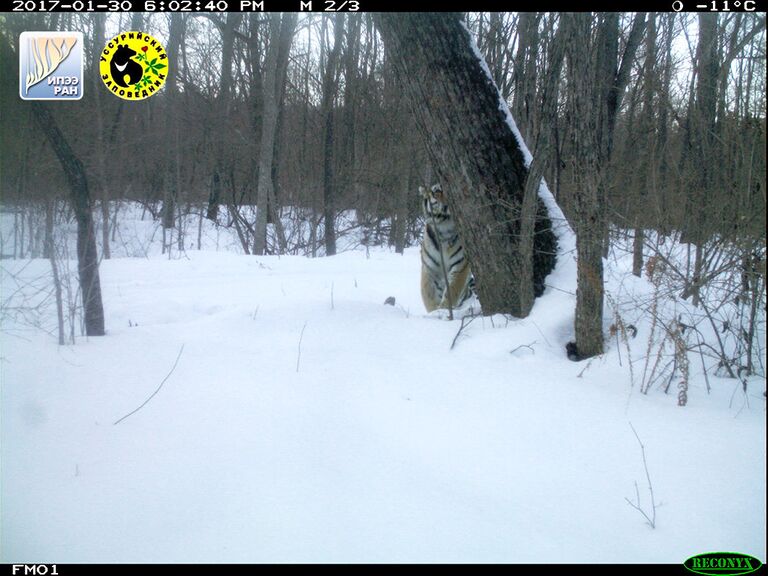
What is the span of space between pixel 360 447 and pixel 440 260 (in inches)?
175

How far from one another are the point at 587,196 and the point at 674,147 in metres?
2.83

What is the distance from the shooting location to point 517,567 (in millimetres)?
2111

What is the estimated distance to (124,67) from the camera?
12.1 ft

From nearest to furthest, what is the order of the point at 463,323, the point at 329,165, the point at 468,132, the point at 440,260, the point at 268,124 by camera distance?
the point at 463,323 < the point at 468,132 < the point at 440,260 < the point at 268,124 < the point at 329,165

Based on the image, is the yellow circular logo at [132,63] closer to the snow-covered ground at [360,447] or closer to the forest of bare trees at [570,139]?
the forest of bare trees at [570,139]

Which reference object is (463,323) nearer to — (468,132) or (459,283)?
(468,132)

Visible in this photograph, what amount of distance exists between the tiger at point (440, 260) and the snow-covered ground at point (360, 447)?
236cm

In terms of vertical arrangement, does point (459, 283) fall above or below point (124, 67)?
below

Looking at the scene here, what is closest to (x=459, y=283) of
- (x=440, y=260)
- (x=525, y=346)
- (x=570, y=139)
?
(x=440, y=260)

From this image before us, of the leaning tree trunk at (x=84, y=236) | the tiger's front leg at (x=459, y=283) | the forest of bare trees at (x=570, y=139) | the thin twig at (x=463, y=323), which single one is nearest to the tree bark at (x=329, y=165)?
the forest of bare trees at (x=570, y=139)

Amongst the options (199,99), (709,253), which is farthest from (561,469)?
(199,99)

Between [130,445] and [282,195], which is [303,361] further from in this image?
[282,195]

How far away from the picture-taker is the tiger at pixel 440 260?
6.88 meters

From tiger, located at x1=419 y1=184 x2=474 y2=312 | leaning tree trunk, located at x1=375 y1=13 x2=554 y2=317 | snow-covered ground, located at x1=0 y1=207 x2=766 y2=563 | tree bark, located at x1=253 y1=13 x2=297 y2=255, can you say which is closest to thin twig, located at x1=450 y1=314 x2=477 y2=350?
snow-covered ground, located at x1=0 y1=207 x2=766 y2=563
